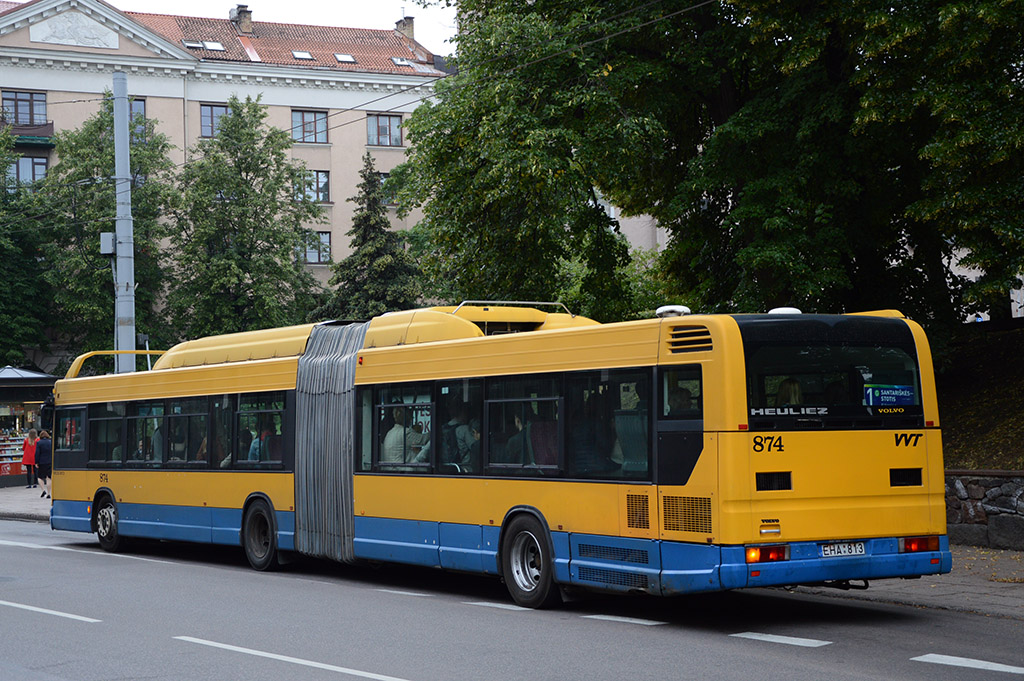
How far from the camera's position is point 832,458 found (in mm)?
10828

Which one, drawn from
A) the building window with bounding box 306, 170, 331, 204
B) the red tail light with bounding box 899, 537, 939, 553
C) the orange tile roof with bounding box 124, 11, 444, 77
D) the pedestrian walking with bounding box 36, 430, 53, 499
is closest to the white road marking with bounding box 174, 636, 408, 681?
the red tail light with bounding box 899, 537, 939, 553

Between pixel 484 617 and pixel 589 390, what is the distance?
Result: 2235mm

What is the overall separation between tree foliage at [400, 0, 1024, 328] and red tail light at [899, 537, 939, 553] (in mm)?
5992

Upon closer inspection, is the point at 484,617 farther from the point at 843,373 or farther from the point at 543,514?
the point at 843,373

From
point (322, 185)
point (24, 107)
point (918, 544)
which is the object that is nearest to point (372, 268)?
point (322, 185)

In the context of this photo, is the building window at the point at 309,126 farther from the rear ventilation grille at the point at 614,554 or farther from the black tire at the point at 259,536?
the rear ventilation grille at the point at 614,554

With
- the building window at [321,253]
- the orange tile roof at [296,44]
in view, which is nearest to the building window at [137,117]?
the orange tile roof at [296,44]

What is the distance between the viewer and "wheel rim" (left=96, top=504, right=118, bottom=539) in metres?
20.1

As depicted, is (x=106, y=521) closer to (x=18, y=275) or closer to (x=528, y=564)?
(x=528, y=564)

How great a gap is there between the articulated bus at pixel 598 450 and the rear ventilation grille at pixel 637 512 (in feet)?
0.06

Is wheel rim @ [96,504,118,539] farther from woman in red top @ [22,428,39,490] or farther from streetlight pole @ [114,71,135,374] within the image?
woman in red top @ [22,428,39,490]

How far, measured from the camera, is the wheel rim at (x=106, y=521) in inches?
791

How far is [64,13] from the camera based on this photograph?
57875 mm

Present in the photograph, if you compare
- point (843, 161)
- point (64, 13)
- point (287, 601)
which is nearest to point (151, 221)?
point (64, 13)
